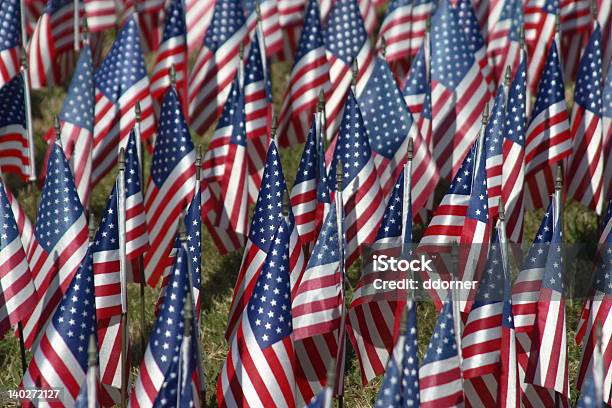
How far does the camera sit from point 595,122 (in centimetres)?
1720

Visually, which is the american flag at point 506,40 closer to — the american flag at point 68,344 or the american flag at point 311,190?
the american flag at point 311,190

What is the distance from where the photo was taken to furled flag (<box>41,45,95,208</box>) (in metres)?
17.2

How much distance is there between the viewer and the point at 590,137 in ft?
56.5

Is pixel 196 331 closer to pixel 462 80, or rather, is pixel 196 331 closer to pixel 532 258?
pixel 532 258

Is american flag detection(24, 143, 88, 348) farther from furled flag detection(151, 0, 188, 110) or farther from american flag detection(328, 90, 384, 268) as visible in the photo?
furled flag detection(151, 0, 188, 110)

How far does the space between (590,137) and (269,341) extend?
6595 millimetres

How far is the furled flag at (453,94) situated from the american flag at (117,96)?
4.18 m

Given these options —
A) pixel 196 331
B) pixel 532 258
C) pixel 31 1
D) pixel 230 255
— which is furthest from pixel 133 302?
pixel 31 1

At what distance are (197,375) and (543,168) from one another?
699 cm

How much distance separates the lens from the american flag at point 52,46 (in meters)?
19.8

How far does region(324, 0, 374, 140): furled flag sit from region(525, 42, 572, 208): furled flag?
3.06 meters

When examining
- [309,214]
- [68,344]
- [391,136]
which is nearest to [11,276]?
[68,344]

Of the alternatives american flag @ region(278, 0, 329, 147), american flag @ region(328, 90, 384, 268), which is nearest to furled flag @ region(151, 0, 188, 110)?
american flag @ region(278, 0, 329, 147)

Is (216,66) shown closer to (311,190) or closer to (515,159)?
(311,190)
